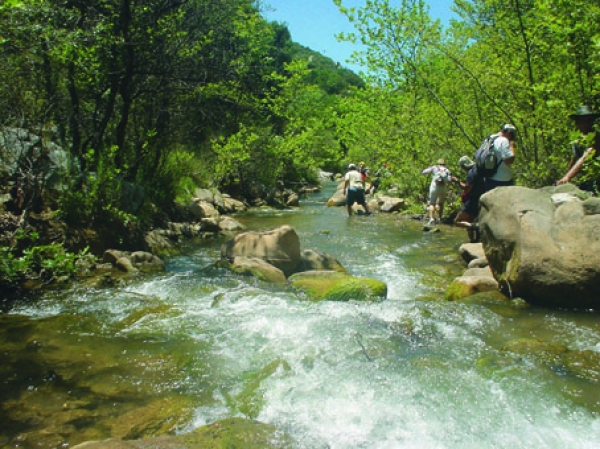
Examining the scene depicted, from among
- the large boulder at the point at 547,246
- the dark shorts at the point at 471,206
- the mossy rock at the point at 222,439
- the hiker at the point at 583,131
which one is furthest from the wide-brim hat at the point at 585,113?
the mossy rock at the point at 222,439

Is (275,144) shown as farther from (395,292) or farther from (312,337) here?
(312,337)

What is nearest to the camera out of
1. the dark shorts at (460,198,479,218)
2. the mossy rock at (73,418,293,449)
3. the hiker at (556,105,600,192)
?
the mossy rock at (73,418,293,449)

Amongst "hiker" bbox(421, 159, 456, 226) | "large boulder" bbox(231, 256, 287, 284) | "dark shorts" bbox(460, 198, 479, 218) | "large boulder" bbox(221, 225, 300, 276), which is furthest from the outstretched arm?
"hiker" bbox(421, 159, 456, 226)

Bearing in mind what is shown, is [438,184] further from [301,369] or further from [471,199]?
[301,369]

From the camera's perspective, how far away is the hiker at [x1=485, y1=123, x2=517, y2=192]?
8461 mm

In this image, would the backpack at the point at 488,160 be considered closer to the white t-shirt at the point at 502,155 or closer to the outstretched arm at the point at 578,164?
the white t-shirt at the point at 502,155

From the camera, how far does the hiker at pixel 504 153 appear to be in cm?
846

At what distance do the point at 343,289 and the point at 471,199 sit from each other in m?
4.37

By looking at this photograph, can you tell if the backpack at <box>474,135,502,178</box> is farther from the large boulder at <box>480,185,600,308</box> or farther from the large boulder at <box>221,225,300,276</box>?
the large boulder at <box>221,225,300,276</box>

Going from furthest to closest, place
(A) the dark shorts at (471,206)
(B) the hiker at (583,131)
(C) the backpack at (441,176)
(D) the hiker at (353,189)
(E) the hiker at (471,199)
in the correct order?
(D) the hiker at (353,189)
(C) the backpack at (441,176)
(A) the dark shorts at (471,206)
(E) the hiker at (471,199)
(B) the hiker at (583,131)

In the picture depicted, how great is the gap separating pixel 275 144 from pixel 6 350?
19080 mm

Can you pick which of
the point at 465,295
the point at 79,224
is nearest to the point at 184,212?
the point at 79,224

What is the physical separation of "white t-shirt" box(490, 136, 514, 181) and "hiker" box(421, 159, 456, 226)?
5.12 meters

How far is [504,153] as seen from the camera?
8500 millimetres
